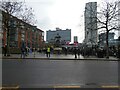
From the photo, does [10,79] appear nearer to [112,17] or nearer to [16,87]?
[16,87]

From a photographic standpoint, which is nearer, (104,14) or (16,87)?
(16,87)

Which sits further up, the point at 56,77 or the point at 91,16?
the point at 91,16

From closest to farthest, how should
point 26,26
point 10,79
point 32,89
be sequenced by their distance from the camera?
point 32,89 → point 10,79 → point 26,26

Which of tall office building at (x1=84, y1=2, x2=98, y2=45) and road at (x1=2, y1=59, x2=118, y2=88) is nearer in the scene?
road at (x1=2, y1=59, x2=118, y2=88)

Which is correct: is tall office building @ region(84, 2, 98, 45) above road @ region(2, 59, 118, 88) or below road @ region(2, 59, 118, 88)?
above

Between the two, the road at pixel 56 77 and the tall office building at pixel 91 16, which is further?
the tall office building at pixel 91 16

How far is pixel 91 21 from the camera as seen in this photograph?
182 feet

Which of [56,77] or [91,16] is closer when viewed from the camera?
[56,77]

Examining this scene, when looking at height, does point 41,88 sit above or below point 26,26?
below

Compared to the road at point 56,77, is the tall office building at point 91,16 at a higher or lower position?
higher

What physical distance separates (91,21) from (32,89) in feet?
147

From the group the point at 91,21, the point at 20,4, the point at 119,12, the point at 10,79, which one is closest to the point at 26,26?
the point at 20,4

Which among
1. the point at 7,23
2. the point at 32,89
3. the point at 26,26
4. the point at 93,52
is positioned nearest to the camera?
the point at 32,89

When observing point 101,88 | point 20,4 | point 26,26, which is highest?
point 20,4
